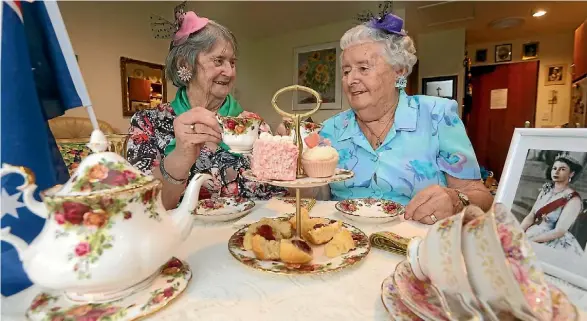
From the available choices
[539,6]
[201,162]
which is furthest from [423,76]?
[201,162]

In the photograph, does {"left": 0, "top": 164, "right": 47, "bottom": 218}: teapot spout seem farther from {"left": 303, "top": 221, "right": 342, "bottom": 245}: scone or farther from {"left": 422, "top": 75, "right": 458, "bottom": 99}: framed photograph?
{"left": 422, "top": 75, "right": 458, "bottom": 99}: framed photograph

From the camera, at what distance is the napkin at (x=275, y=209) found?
3.49ft

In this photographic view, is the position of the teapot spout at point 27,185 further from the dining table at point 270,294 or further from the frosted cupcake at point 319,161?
the frosted cupcake at point 319,161

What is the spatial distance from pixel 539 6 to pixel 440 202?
14.1 feet

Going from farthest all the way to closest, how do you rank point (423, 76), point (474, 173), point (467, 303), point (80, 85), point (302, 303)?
point (423, 76)
point (474, 173)
point (80, 85)
point (302, 303)
point (467, 303)

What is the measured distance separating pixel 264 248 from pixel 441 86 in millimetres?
5255

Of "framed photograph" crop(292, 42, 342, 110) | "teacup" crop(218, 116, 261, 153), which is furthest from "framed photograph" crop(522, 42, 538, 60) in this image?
"teacup" crop(218, 116, 261, 153)

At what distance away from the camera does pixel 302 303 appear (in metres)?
0.57

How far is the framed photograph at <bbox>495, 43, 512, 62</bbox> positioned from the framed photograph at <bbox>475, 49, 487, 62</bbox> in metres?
0.18

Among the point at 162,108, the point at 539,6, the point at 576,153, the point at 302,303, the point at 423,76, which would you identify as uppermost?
the point at 539,6

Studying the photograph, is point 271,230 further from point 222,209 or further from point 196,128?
point 196,128

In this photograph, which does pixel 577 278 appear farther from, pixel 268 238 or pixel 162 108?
pixel 162 108

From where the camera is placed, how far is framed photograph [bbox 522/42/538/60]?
5.49 meters

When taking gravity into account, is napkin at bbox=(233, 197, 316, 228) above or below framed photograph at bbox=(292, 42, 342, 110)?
below
